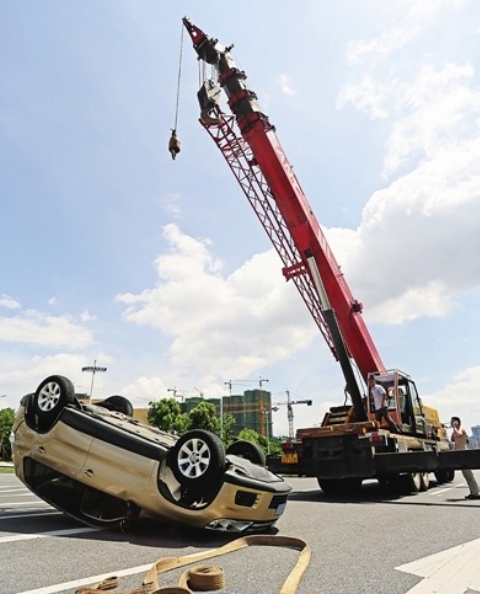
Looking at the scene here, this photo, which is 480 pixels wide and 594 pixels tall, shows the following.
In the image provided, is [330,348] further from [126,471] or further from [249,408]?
[249,408]

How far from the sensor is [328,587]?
3051mm

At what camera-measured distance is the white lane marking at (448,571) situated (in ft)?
9.97

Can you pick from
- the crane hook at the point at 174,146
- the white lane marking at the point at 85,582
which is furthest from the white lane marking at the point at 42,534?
the crane hook at the point at 174,146

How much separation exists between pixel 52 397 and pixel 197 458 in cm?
210

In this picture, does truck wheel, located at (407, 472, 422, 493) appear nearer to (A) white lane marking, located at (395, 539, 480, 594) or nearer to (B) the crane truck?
(B) the crane truck

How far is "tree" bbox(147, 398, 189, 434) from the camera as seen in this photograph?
4688 centimetres

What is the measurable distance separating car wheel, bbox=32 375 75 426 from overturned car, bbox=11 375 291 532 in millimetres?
12

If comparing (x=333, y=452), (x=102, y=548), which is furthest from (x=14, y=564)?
(x=333, y=452)

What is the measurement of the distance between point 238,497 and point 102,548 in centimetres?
139

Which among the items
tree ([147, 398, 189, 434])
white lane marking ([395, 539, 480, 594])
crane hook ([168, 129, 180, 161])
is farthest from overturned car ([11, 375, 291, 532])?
tree ([147, 398, 189, 434])

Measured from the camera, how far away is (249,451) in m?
6.29

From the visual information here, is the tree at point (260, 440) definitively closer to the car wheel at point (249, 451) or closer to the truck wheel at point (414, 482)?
the truck wheel at point (414, 482)

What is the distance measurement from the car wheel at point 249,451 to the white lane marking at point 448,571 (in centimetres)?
260

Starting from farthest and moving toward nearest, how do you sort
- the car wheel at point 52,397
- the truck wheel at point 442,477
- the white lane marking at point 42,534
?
1. the truck wheel at point 442,477
2. the car wheel at point 52,397
3. the white lane marking at point 42,534
